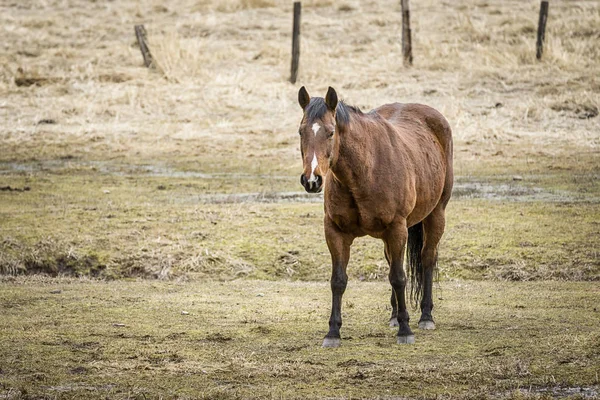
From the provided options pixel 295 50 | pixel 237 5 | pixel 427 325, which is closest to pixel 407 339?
pixel 427 325

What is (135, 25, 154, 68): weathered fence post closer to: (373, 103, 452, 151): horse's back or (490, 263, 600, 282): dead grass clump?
(490, 263, 600, 282): dead grass clump

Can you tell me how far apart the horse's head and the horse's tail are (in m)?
2.49

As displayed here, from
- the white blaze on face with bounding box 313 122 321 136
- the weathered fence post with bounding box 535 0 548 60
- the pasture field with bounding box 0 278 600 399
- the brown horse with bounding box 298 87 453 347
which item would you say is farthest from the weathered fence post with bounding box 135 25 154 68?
the white blaze on face with bounding box 313 122 321 136

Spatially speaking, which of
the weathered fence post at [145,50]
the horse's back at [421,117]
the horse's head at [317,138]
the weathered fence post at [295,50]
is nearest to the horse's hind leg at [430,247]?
the horse's back at [421,117]

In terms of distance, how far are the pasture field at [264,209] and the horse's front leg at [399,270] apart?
0.16 m

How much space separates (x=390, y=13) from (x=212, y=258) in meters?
22.1

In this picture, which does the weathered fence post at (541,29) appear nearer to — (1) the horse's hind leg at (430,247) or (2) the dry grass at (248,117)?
(2) the dry grass at (248,117)

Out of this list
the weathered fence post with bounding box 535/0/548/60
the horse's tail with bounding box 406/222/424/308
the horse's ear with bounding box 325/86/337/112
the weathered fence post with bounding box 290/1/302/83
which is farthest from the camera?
the weathered fence post with bounding box 535/0/548/60

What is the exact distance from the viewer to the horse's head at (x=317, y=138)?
7.31 meters

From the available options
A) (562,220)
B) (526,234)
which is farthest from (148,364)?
(562,220)

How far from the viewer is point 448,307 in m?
10.1

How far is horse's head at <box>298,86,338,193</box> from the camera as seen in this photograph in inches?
288

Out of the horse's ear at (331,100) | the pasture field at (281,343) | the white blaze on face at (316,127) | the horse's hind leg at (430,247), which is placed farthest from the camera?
the horse's hind leg at (430,247)

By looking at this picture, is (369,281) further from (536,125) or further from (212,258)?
(536,125)
